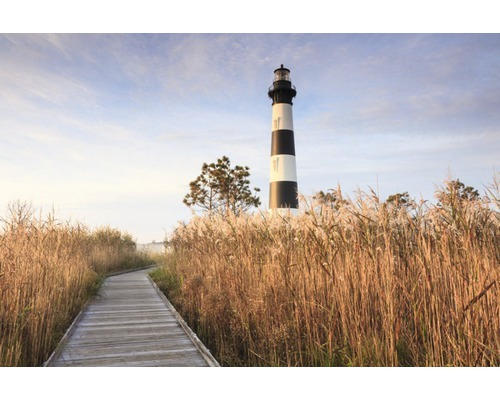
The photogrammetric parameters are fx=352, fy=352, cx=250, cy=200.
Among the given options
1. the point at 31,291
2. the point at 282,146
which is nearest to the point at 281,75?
the point at 282,146

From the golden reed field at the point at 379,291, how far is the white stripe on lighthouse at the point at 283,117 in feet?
32.9

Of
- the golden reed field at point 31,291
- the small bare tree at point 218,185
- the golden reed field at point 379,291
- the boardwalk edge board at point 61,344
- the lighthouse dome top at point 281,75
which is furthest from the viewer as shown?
the small bare tree at point 218,185

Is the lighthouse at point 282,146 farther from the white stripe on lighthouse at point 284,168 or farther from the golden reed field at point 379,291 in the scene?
the golden reed field at point 379,291

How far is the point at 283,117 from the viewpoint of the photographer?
12609 mm

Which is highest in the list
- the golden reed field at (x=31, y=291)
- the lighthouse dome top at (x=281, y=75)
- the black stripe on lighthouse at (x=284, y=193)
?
the lighthouse dome top at (x=281, y=75)

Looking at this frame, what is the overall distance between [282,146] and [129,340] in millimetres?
10029

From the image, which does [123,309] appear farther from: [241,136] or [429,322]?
[429,322]

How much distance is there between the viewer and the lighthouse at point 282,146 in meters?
11.9

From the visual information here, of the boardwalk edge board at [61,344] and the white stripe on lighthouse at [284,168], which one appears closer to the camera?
the boardwalk edge board at [61,344]

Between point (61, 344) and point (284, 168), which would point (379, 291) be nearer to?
point (61, 344)

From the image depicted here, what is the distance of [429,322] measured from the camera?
199cm

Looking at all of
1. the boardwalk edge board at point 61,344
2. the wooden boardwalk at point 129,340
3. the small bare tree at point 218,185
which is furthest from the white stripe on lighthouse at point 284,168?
the boardwalk edge board at point 61,344
